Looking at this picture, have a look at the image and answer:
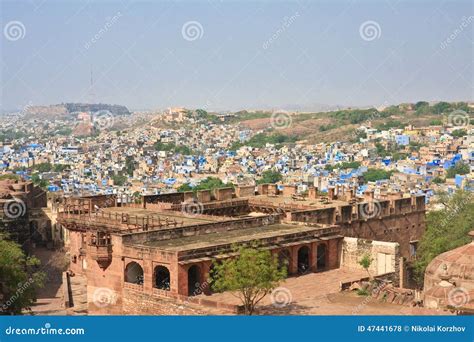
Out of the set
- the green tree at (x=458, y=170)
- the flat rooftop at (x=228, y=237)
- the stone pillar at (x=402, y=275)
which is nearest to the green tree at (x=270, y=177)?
the green tree at (x=458, y=170)

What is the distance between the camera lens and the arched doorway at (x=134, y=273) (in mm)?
26453

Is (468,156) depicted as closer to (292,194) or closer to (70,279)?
(292,194)

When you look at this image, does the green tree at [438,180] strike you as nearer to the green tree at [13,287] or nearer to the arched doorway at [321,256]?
the arched doorway at [321,256]

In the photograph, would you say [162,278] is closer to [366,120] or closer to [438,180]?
[438,180]

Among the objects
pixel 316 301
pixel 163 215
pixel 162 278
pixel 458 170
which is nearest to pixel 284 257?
pixel 316 301

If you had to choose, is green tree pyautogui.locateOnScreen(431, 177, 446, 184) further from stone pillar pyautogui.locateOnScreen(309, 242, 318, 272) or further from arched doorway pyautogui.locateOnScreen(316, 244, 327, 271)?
stone pillar pyautogui.locateOnScreen(309, 242, 318, 272)

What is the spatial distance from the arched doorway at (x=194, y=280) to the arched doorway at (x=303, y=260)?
5103mm

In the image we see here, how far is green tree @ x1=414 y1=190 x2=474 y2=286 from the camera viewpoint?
33.4 m

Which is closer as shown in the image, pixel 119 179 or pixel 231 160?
pixel 119 179

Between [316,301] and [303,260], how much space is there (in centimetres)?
464

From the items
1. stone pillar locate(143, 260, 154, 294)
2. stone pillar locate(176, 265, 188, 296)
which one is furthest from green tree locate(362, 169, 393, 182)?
stone pillar locate(176, 265, 188, 296)

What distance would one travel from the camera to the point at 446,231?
117 ft

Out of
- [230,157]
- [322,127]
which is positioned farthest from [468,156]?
A: [322,127]

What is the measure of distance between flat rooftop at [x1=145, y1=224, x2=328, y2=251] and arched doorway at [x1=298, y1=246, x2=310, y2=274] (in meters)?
0.69
